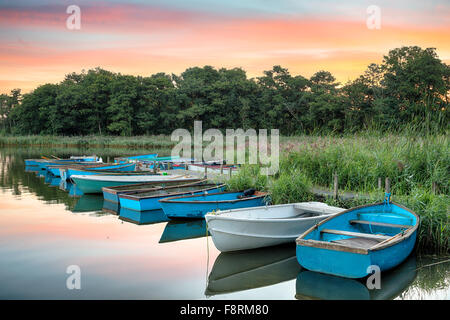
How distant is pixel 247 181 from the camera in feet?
38.4

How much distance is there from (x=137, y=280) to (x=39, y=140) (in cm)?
4394

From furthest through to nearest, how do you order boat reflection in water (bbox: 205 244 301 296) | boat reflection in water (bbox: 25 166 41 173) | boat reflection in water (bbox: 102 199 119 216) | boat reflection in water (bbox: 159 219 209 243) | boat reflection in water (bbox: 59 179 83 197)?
1. boat reflection in water (bbox: 25 166 41 173)
2. boat reflection in water (bbox: 59 179 83 197)
3. boat reflection in water (bbox: 102 199 119 216)
4. boat reflection in water (bbox: 159 219 209 243)
5. boat reflection in water (bbox: 205 244 301 296)

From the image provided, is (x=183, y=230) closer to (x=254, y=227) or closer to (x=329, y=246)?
(x=254, y=227)

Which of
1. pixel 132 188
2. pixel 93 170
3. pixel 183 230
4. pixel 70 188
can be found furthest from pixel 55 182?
pixel 183 230

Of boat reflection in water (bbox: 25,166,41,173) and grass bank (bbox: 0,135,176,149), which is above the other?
grass bank (bbox: 0,135,176,149)

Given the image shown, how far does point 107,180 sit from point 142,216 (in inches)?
157

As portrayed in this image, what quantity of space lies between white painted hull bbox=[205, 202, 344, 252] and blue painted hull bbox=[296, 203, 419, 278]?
2.69 ft

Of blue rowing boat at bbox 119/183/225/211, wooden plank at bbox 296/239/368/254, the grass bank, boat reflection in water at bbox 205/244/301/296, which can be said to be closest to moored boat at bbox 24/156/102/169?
blue rowing boat at bbox 119/183/225/211

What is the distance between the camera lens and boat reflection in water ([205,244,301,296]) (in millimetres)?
6438

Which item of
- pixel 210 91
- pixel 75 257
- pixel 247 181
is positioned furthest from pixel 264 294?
pixel 210 91

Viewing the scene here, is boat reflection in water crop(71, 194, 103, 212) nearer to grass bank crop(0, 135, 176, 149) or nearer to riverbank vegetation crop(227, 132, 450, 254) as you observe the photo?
riverbank vegetation crop(227, 132, 450, 254)

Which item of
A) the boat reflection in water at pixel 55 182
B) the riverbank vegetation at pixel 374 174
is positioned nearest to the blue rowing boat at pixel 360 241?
the riverbank vegetation at pixel 374 174

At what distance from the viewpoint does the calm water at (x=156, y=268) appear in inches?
237

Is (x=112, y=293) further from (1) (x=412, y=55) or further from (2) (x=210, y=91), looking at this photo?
(2) (x=210, y=91)
